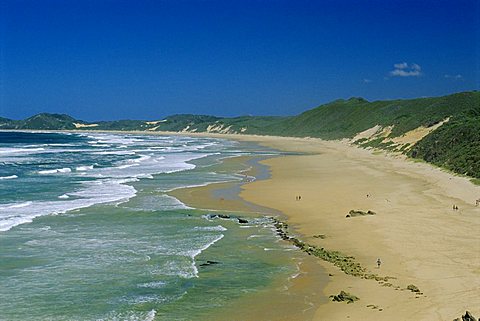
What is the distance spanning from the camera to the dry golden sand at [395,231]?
13.7 m

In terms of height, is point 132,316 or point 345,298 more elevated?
point 345,298

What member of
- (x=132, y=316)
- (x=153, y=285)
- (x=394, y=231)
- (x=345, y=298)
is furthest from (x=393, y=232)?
(x=132, y=316)

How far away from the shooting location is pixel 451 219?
77.4 feet

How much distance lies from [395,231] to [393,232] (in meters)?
0.19

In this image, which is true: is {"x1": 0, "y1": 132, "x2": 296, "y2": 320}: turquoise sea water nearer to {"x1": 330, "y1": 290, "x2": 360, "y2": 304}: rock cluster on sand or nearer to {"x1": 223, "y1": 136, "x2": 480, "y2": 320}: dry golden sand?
{"x1": 330, "y1": 290, "x2": 360, "y2": 304}: rock cluster on sand

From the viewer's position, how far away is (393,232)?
862 inches

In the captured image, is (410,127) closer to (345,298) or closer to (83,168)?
(83,168)

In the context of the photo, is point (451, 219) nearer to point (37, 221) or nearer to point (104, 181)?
point (37, 221)

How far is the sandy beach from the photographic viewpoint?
13.8m

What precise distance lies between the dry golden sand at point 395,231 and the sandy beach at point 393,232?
26 mm

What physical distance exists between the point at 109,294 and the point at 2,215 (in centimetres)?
1375

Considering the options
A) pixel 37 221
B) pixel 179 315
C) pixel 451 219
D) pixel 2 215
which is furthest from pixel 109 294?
pixel 451 219

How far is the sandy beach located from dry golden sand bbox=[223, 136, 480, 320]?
26 millimetres

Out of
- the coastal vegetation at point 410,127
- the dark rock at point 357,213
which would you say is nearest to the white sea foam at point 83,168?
the dark rock at point 357,213
